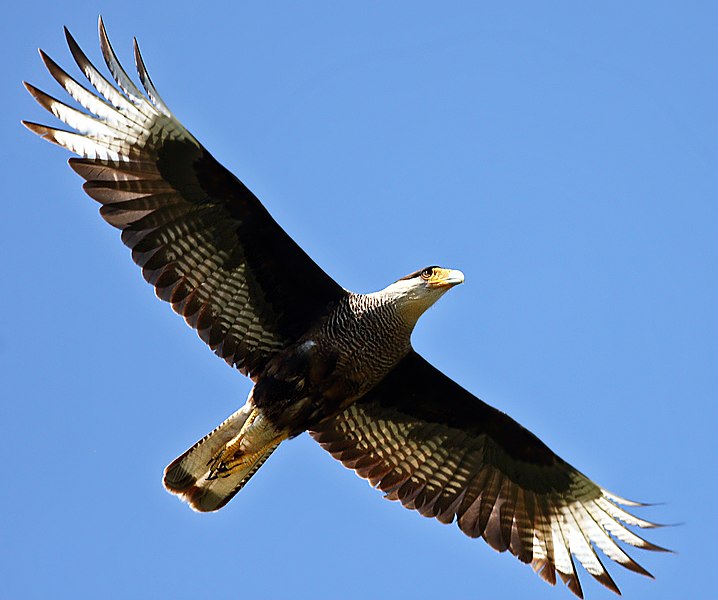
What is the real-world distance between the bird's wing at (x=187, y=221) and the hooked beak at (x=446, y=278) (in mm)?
754

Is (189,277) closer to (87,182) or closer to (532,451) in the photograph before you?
(87,182)

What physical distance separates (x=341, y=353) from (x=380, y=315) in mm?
408

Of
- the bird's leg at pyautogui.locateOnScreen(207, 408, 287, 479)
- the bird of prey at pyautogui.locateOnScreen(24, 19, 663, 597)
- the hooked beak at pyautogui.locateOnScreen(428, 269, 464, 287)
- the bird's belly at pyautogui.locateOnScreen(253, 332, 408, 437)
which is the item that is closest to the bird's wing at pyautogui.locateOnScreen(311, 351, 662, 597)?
the bird of prey at pyautogui.locateOnScreen(24, 19, 663, 597)

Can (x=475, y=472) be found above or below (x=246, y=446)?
above

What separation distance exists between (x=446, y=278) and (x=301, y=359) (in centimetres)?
123

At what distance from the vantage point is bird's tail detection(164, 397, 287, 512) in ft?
29.8

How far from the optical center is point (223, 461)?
9.23 m

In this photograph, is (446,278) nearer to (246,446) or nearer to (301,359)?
(301,359)

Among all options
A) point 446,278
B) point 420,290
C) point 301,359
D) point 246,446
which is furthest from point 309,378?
point 446,278

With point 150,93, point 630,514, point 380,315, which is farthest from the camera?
point 630,514

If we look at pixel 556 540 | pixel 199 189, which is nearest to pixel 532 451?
pixel 556 540

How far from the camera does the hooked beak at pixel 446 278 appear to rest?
29.3 ft

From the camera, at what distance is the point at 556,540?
988 cm

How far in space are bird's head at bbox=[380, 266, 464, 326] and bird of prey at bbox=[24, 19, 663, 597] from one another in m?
0.01
